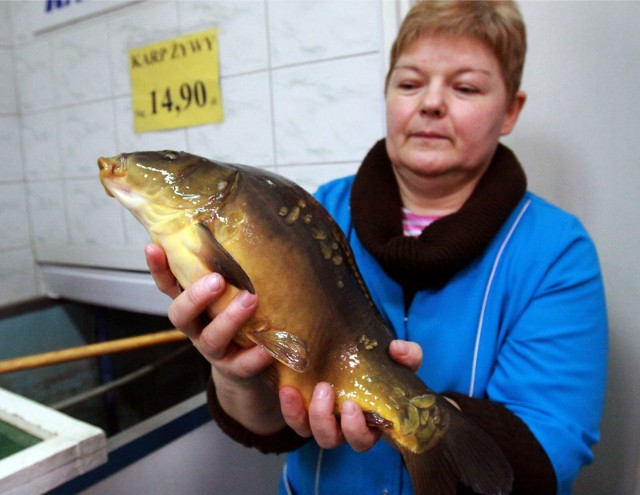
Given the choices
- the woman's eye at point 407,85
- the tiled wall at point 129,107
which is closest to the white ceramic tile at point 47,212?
the tiled wall at point 129,107

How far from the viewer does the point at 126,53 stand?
1352mm

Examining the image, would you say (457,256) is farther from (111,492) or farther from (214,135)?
(214,135)

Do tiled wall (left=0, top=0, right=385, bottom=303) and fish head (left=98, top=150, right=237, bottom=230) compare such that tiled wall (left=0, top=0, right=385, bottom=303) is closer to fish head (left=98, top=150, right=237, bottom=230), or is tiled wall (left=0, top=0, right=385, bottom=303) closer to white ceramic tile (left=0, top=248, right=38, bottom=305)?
white ceramic tile (left=0, top=248, right=38, bottom=305)

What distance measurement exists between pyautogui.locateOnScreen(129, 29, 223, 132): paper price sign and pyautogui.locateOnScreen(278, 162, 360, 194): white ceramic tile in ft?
0.79

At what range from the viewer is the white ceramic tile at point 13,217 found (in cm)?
161

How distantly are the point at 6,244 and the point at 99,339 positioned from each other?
42 cm

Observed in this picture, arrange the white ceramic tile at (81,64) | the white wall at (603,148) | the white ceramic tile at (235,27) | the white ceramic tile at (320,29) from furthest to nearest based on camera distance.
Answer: the white ceramic tile at (81,64) → the white ceramic tile at (235,27) → the white ceramic tile at (320,29) → the white wall at (603,148)

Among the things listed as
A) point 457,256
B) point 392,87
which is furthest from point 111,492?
point 392,87

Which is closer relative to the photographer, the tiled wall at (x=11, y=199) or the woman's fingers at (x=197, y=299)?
the woman's fingers at (x=197, y=299)

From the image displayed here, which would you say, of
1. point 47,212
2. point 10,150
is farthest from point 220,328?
point 10,150

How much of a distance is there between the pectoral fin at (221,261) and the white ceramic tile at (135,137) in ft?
2.90

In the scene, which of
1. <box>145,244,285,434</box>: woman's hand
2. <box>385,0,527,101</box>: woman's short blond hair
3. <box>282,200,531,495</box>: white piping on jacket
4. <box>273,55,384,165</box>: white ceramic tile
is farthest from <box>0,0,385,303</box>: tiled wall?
<box>145,244,285,434</box>: woman's hand

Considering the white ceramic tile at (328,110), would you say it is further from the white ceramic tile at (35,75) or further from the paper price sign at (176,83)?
the white ceramic tile at (35,75)

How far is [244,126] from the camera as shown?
120 cm
